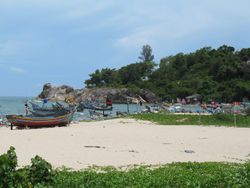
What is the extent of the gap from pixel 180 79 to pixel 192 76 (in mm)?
6115

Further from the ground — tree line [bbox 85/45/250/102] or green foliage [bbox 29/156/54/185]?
tree line [bbox 85/45/250/102]

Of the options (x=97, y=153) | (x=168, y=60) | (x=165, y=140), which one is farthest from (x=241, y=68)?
(x=97, y=153)

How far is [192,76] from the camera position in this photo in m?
117

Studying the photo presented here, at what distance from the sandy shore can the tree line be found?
67779mm

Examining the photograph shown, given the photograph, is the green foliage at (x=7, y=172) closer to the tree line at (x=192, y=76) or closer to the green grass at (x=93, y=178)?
the green grass at (x=93, y=178)

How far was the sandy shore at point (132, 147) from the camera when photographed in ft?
49.4

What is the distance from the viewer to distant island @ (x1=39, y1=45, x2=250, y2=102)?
98469 millimetres

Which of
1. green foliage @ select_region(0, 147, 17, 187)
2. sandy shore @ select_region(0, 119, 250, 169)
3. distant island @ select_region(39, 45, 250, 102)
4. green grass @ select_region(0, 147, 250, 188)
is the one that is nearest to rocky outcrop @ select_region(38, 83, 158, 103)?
distant island @ select_region(39, 45, 250, 102)

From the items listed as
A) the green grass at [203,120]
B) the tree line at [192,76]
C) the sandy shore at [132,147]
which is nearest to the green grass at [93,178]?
the sandy shore at [132,147]

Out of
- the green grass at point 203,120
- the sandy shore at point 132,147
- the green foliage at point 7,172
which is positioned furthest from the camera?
the green grass at point 203,120

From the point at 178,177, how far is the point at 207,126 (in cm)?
2099

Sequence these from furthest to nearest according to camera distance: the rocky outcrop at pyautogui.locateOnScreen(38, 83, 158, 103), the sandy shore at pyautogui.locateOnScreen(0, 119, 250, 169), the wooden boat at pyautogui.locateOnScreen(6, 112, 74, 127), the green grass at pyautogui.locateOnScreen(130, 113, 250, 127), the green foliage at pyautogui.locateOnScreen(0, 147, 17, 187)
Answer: the rocky outcrop at pyautogui.locateOnScreen(38, 83, 158, 103)
the green grass at pyautogui.locateOnScreen(130, 113, 250, 127)
the wooden boat at pyautogui.locateOnScreen(6, 112, 74, 127)
the sandy shore at pyautogui.locateOnScreen(0, 119, 250, 169)
the green foliage at pyautogui.locateOnScreen(0, 147, 17, 187)

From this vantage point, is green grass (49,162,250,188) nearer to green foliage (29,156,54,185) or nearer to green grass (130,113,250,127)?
green foliage (29,156,54,185)

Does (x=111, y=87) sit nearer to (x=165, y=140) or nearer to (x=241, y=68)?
(x=241, y=68)
